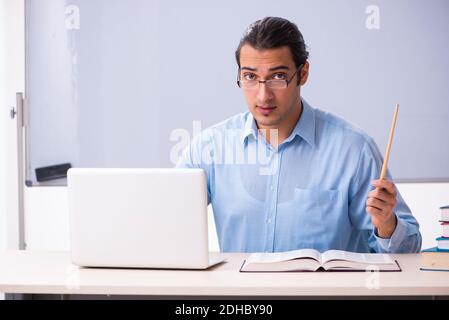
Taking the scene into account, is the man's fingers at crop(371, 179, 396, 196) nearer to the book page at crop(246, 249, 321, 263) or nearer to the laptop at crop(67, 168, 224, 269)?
the book page at crop(246, 249, 321, 263)

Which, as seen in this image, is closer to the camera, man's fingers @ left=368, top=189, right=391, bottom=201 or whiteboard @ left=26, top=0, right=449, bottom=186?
man's fingers @ left=368, top=189, right=391, bottom=201

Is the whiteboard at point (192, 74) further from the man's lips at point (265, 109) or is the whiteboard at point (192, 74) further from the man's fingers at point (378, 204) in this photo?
the man's fingers at point (378, 204)

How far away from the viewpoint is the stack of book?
2.09 metres

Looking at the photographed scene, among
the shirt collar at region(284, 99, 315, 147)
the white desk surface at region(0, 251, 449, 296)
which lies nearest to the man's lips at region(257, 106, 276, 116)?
the shirt collar at region(284, 99, 315, 147)

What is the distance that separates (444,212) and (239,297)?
67 centimetres

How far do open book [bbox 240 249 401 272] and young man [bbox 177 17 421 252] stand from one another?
45cm

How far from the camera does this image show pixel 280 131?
279cm

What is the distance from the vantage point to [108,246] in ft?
Result: 6.83

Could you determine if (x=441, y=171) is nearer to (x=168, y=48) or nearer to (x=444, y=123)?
(x=444, y=123)

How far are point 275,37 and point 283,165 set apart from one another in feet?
1.57

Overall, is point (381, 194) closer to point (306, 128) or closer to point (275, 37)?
point (306, 128)

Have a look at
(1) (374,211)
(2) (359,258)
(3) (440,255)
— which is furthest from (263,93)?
(3) (440,255)

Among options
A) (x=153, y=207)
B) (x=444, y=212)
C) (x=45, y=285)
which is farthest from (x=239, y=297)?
(x=444, y=212)

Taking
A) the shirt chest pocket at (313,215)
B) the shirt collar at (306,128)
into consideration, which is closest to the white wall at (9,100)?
the shirt collar at (306,128)
